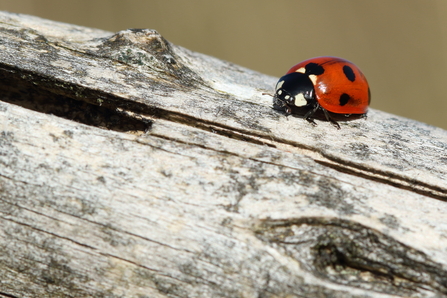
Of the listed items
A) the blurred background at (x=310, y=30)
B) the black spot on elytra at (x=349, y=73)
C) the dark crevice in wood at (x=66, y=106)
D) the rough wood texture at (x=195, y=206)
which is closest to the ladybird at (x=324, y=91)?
the black spot on elytra at (x=349, y=73)

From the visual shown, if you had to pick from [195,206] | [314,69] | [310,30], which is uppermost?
[310,30]

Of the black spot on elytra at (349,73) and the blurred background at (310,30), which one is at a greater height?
the blurred background at (310,30)

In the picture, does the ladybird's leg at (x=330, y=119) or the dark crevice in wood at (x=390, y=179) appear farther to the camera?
the ladybird's leg at (x=330, y=119)

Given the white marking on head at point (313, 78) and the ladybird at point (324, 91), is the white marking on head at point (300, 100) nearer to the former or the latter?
the ladybird at point (324, 91)

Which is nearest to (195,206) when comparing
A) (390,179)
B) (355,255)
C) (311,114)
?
(355,255)

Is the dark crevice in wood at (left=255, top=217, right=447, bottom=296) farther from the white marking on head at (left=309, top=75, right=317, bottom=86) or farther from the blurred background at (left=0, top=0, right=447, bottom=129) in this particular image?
the blurred background at (left=0, top=0, right=447, bottom=129)

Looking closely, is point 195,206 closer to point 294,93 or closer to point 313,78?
point 294,93
